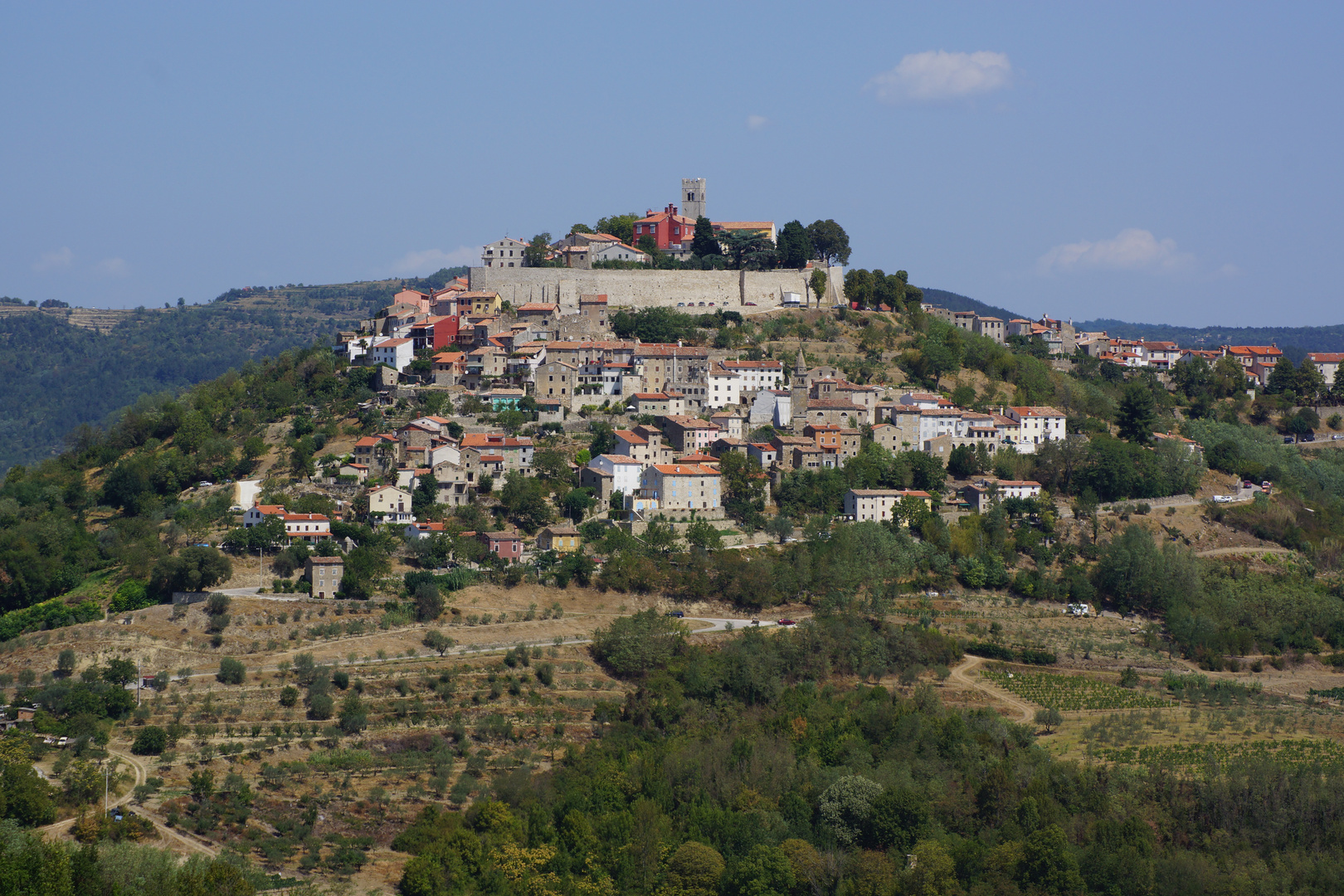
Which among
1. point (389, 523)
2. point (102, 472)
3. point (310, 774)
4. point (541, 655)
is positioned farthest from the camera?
point (102, 472)

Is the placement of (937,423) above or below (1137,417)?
below

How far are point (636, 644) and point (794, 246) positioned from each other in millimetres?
33495

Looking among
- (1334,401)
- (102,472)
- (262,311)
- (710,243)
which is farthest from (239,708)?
(262,311)

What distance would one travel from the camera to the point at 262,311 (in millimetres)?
188750

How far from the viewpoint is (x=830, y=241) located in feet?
240

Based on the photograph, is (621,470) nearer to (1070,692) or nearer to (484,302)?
(484,302)

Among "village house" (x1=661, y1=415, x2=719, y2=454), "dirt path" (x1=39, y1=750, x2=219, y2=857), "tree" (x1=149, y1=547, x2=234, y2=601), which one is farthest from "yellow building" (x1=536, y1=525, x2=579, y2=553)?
"dirt path" (x1=39, y1=750, x2=219, y2=857)

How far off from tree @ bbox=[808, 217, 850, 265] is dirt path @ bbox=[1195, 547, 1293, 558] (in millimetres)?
25414

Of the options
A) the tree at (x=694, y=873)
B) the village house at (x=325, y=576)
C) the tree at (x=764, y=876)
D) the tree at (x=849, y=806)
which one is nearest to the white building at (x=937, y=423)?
the village house at (x=325, y=576)

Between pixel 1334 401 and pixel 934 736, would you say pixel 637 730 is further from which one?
pixel 1334 401

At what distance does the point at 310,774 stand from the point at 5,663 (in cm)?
1082

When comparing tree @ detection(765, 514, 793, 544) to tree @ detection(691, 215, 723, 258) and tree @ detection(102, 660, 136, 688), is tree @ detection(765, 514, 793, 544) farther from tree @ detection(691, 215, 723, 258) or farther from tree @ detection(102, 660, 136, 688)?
tree @ detection(691, 215, 723, 258)

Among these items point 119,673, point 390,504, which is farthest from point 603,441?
point 119,673

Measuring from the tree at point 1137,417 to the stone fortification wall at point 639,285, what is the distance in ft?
51.7
